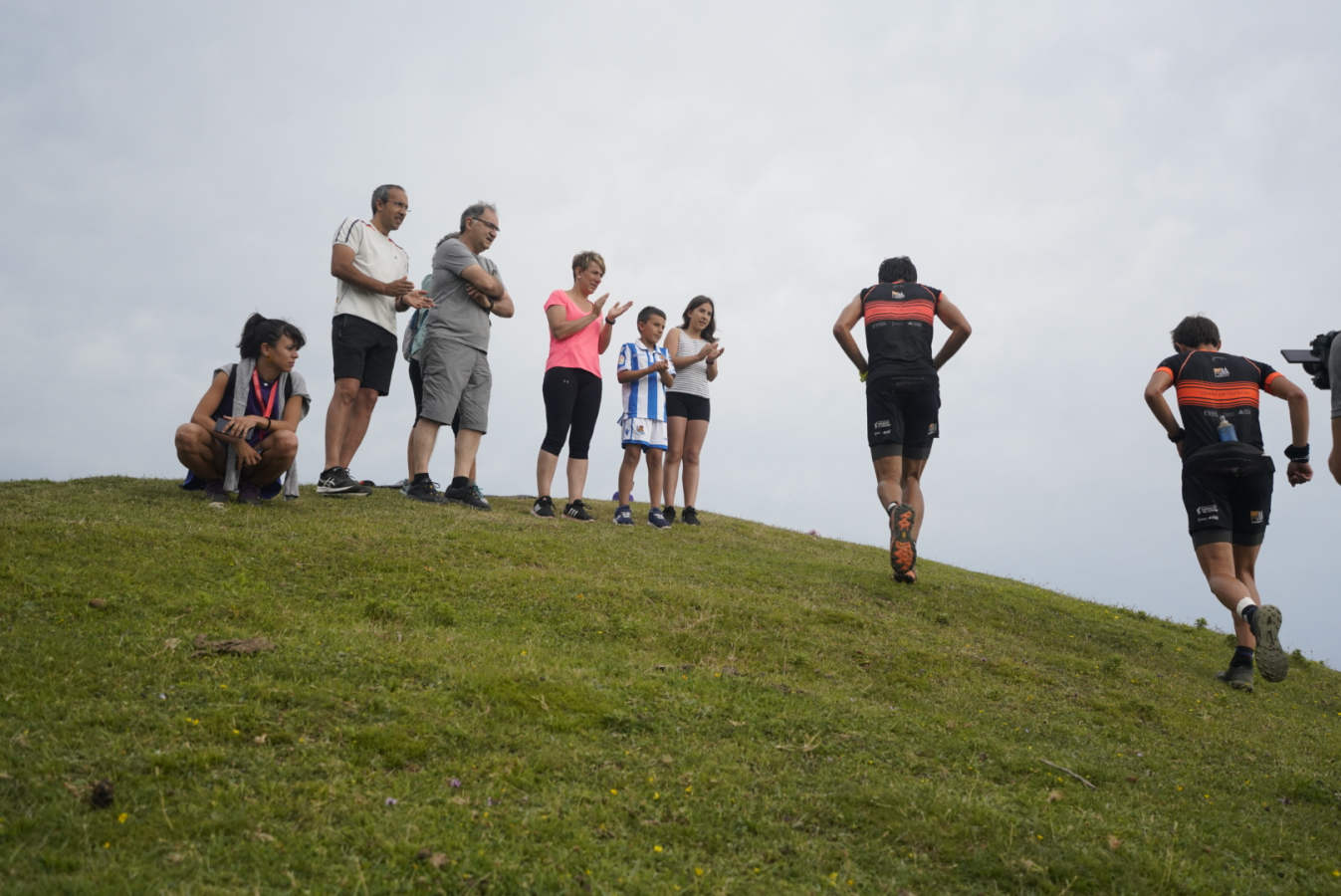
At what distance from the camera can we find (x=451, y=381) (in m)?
10.7

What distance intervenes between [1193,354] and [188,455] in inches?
358

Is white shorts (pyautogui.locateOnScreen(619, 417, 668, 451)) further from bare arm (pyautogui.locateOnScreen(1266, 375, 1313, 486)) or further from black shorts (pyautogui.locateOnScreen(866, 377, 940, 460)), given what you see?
bare arm (pyautogui.locateOnScreen(1266, 375, 1313, 486))

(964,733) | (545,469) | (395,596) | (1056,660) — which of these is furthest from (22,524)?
(1056,660)

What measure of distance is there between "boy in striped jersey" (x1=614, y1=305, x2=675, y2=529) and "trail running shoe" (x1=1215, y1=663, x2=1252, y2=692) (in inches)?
231

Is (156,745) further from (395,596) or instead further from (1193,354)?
(1193,354)

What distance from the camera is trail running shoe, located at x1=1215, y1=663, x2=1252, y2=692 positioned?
8234mm

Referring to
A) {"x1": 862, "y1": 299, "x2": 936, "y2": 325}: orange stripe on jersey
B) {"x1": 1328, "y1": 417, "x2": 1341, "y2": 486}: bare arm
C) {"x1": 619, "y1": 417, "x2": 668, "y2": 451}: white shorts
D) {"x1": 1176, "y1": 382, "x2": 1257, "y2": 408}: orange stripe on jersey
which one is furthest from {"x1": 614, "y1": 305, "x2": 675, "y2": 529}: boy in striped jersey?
{"x1": 1328, "y1": 417, "x2": 1341, "y2": 486}: bare arm

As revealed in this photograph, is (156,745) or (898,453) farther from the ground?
(898,453)

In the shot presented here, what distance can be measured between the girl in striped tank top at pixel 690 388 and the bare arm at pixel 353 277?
3297 millimetres

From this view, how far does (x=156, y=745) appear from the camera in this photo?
13.7 ft

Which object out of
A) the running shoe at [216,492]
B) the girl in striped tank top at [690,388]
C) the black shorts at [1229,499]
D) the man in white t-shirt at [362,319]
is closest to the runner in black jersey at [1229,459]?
the black shorts at [1229,499]

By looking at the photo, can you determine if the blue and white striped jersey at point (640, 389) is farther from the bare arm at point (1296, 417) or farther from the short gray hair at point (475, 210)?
the bare arm at point (1296, 417)

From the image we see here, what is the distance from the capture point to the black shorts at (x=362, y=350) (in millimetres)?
10086

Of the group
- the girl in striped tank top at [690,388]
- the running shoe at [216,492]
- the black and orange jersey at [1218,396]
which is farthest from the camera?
the girl in striped tank top at [690,388]
